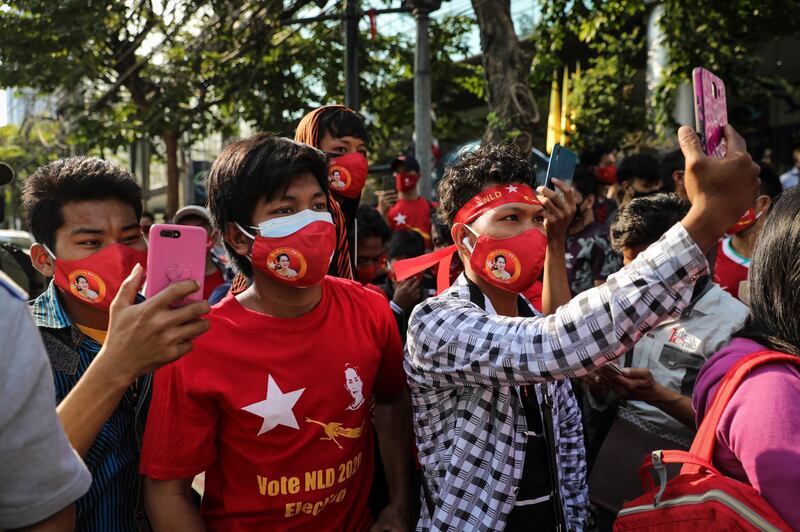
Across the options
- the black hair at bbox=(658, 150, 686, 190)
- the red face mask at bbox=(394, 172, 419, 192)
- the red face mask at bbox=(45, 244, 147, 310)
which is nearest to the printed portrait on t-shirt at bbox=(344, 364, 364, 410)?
the red face mask at bbox=(45, 244, 147, 310)

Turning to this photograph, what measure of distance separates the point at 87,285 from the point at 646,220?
7.67ft

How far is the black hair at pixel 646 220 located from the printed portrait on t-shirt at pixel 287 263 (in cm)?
178

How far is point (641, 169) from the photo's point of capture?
18.8 feet

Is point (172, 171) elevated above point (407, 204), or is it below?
above

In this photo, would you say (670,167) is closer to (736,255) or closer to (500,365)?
(736,255)

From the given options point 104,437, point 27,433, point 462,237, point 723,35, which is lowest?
point 104,437

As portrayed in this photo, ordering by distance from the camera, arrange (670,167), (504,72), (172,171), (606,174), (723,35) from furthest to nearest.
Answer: (172,171)
(723,35)
(606,174)
(504,72)
(670,167)

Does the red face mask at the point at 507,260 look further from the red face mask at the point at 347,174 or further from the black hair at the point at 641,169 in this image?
the black hair at the point at 641,169

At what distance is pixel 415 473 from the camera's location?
2371 mm

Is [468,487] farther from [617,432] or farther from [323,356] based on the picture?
[617,432]

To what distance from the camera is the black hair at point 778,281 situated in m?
1.52

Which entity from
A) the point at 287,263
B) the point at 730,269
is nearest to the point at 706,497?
the point at 287,263

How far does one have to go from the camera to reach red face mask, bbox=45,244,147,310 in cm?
211

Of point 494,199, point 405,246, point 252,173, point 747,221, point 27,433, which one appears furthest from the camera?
point 405,246
